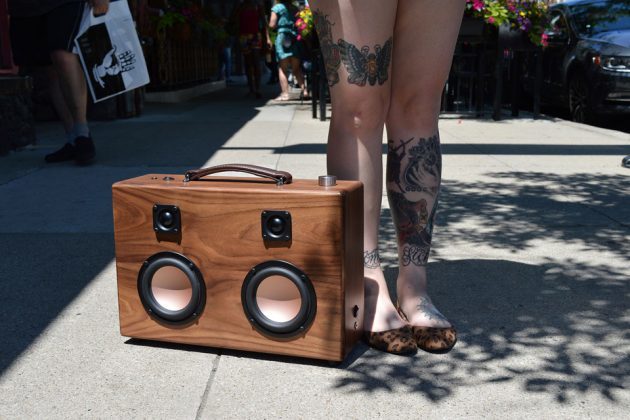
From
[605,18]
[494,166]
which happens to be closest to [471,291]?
[494,166]

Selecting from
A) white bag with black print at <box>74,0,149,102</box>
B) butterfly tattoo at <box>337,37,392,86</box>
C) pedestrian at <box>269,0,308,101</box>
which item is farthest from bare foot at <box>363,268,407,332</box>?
pedestrian at <box>269,0,308,101</box>

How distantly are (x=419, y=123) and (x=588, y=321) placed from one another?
0.92 m

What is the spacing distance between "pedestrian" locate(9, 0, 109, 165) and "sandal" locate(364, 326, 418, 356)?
391cm

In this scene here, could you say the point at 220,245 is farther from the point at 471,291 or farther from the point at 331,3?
the point at 471,291

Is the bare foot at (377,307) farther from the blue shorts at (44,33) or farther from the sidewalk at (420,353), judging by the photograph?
the blue shorts at (44,33)

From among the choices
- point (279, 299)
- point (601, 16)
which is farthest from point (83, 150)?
point (601, 16)

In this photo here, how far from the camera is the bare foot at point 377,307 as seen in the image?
2.51m

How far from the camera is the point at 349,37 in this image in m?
2.45

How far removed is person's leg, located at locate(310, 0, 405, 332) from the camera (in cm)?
244

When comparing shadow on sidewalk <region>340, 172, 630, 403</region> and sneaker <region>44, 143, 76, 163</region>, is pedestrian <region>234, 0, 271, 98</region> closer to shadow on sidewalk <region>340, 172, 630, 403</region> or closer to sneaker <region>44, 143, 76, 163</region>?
sneaker <region>44, 143, 76, 163</region>

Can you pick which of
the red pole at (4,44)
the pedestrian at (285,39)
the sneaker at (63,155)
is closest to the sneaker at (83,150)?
the sneaker at (63,155)

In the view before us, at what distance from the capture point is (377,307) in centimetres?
255

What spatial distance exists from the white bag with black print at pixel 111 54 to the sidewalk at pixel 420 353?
2.53 feet

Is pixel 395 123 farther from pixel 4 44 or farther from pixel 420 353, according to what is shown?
pixel 4 44
